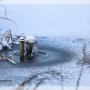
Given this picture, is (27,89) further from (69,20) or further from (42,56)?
(69,20)

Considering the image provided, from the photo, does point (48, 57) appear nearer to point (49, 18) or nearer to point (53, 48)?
point (53, 48)

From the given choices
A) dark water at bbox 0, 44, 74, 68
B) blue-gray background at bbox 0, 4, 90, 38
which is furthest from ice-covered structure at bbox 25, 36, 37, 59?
blue-gray background at bbox 0, 4, 90, 38

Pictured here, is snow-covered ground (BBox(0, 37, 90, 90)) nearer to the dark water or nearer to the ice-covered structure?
the dark water

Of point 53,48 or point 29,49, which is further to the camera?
point 53,48

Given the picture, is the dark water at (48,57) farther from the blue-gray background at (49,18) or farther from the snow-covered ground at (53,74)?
the blue-gray background at (49,18)

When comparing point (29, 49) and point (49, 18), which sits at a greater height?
point (49, 18)

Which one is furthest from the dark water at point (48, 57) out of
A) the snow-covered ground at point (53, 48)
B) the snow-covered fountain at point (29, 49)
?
the snow-covered fountain at point (29, 49)

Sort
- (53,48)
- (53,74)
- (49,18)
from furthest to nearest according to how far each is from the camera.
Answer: (49,18) → (53,48) → (53,74)

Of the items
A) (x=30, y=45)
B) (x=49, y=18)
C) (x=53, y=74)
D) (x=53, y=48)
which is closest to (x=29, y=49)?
(x=30, y=45)

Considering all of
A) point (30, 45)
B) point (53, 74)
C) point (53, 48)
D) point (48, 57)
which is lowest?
point (53, 74)

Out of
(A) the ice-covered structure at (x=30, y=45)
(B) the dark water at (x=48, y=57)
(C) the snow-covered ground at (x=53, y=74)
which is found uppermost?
(A) the ice-covered structure at (x=30, y=45)

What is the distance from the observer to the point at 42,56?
30.9ft

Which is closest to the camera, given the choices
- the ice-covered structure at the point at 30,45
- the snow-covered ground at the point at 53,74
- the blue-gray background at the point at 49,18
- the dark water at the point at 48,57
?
the snow-covered ground at the point at 53,74

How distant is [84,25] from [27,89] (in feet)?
27.0
